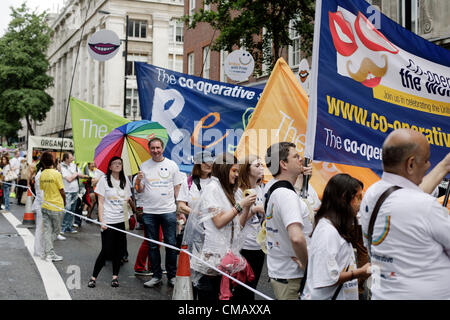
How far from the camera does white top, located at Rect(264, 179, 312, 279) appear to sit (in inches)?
140

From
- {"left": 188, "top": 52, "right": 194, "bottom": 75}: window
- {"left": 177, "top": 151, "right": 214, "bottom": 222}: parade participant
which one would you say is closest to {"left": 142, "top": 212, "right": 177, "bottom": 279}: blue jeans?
{"left": 177, "top": 151, "right": 214, "bottom": 222}: parade participant

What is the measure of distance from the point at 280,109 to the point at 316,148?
1835 mm

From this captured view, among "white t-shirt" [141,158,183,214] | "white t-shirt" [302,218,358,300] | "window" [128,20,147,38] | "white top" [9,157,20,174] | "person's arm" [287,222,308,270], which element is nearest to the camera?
"white t-shirt" [302,218,358,300]

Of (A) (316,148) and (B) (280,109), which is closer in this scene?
(A) (316,148)

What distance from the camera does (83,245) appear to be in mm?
10266

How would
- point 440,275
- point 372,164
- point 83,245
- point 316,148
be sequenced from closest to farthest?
Result: point 440,275
point 316,148
point 372,164
point 83,245

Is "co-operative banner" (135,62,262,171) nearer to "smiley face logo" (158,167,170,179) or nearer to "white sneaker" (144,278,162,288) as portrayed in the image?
"smiley face logo" (158,167,170,179)

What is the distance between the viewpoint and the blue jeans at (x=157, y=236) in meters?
6.92

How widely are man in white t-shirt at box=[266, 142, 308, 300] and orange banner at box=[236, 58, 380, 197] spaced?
1807 millimetres

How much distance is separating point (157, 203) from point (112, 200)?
0.64 meters

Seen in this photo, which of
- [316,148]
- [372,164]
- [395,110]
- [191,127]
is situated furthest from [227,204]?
[191,127]

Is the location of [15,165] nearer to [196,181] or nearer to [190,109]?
[190,109]

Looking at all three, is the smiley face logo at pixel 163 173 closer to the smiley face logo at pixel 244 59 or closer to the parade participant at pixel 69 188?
the smiley face logo at pixel 244 59

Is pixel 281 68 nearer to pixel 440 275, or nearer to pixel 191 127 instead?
pixel 191 127
